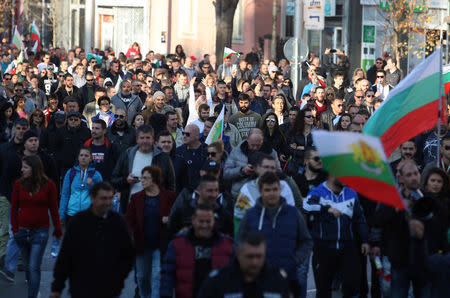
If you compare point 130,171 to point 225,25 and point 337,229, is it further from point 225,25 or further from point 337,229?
point 225,25

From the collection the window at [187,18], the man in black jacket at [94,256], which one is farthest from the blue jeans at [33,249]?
the window at [187,18]

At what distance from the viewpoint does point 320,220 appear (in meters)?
9.81

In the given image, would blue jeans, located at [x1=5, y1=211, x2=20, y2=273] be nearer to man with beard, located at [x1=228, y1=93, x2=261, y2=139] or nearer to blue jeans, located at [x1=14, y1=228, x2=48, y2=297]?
blue jeans, located at [x1=14, y1=228, x2=48, y2=297]

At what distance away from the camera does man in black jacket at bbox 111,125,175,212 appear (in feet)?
38.2

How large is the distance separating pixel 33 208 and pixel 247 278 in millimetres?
4422

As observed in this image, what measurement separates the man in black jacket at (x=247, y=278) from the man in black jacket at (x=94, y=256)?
1698mm

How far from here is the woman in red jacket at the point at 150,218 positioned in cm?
1025

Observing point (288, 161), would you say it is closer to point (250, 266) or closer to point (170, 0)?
point (250, 266)

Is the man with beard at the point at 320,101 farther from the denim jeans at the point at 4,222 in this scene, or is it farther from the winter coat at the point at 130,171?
the denim jeans at the point at 4,222

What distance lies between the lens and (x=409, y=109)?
9.77 m

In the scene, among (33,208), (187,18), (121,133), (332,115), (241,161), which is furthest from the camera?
(187,18)

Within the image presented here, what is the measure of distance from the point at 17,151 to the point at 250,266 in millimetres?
6601

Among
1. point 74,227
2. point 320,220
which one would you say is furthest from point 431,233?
point 74,227

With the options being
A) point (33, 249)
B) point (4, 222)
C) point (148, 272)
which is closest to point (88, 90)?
A: point (4, 222)
